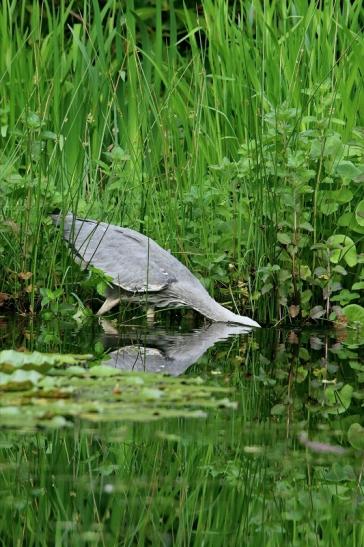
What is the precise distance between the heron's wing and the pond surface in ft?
4.11

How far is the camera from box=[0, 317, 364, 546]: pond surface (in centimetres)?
318

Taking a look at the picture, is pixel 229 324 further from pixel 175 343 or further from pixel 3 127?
pixel 3 127

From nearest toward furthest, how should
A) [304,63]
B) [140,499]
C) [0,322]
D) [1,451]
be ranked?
1. [140,499]
2. [1,451]
3. [0,322]
4. [304,63]

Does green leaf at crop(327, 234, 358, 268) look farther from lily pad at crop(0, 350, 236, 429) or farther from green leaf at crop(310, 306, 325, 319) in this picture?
lily pad at crop(0, 350, 236, 429)

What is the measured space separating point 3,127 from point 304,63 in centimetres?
190

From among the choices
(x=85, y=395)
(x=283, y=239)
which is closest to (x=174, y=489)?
(x=85, y=395)

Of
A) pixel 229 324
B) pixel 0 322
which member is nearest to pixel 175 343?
pixel 229 324

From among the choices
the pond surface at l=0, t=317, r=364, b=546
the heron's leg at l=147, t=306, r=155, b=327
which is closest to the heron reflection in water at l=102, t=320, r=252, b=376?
the pond surface at l=0, t=317, r=364, b=546

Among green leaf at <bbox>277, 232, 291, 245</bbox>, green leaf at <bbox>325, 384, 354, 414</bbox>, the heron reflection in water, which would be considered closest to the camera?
green leaf at <bbox>325, 384, 354, 414</bbox>

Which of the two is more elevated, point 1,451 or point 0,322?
point 1,451

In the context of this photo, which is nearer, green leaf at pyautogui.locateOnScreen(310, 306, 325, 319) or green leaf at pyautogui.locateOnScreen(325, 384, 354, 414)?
green leaf at pyautogui.locateOnScreen(325, 384, 354, 414)

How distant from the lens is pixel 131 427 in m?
3.96

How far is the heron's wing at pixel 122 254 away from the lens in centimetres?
628

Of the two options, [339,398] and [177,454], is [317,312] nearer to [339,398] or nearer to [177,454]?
[339,398]
